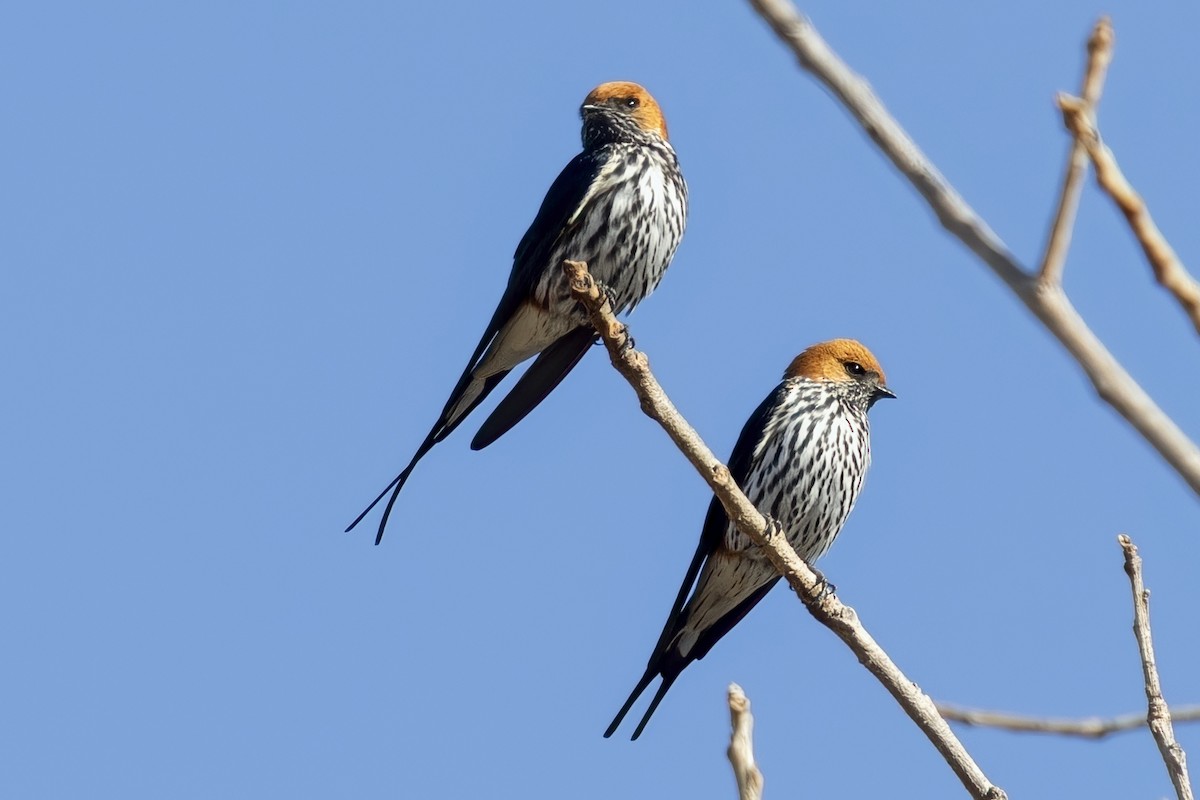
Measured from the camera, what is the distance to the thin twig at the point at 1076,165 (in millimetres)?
1749

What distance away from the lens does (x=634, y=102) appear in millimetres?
9148

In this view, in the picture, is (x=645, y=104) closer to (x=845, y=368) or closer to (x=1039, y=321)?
(x=845, y=368)

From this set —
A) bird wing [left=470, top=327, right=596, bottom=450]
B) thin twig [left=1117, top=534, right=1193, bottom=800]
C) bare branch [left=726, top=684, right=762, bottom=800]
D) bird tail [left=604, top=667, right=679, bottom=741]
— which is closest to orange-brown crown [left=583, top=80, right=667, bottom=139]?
bird wing [left=470, top=327, right=596, bottom=450]

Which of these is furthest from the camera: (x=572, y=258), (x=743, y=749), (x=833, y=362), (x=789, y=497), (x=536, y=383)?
(x=833, y=362)

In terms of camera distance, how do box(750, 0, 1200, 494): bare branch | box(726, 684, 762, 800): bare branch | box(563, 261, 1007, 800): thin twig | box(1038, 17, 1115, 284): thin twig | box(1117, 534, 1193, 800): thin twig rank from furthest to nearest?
box(563, 261, 1007, 800): thin twig → box(1117, 534, 1193, 800): thin twig → box(726, 684, 762, 800): bare branch → box(1038, 17, 1115, 284): thin twig → box(750, 0, 1200, 494): bare branch

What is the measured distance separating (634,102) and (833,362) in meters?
2.10

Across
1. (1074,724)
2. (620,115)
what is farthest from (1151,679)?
(620,115)

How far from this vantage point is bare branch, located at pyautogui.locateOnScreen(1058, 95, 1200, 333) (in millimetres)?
1708

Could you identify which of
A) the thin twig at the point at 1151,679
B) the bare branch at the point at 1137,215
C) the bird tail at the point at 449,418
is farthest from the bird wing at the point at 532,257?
the bare branch at the point at 1137,215

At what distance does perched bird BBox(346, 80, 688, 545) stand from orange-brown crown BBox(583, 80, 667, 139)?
35 centimetres

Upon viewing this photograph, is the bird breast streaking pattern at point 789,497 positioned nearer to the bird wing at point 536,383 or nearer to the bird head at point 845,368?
the bird head at point 845,368

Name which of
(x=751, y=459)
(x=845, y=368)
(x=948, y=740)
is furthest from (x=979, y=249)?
(x=845, y=368)

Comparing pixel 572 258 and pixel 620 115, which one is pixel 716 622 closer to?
pixel 572 258

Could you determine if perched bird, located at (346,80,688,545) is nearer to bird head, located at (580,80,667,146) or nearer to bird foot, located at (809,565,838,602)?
bird head, located at (580,80,667,146)
